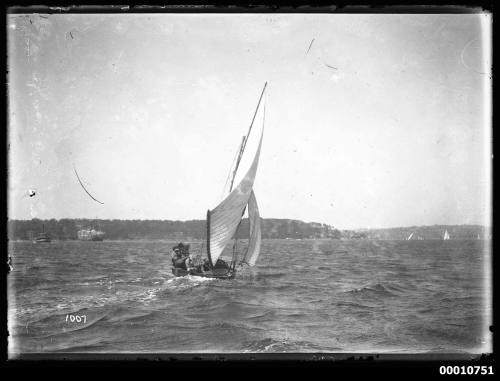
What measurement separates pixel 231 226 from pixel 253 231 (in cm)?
65

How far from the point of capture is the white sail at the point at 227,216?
5.49 meters

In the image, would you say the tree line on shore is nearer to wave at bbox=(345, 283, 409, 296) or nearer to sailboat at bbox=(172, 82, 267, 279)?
sailboat at bbox=(172, 82, 267, 279)

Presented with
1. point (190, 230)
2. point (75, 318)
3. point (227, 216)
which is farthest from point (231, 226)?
point (75, 318)

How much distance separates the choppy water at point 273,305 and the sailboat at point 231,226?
42 centimetres

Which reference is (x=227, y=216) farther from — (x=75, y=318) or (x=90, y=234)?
(x=75, y=318)

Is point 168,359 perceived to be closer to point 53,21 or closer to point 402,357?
point 402,357

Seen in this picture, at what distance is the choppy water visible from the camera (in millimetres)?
5281

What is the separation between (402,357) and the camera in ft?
17.1

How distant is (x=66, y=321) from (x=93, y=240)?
1.40 meters

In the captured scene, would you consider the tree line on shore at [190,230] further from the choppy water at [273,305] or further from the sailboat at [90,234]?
the choppy water at [273,305]

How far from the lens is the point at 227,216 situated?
6.06 m

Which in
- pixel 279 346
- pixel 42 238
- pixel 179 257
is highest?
pixel 42 238
